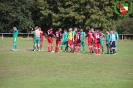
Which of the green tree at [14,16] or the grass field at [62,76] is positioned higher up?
the green tree at [14,16]

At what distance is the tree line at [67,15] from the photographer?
243 ft

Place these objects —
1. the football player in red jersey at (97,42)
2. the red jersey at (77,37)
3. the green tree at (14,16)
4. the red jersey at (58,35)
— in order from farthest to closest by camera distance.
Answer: the green tree at (14,16)
the red jersey at (58,35)
the red jersey at (77,37)
the football player in red jersey at (97,42)

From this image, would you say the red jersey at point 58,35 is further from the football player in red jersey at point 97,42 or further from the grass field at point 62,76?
the grass field at point 62,76

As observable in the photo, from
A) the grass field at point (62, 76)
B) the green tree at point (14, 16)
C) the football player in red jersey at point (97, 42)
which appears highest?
the green tree at point (14, 16)

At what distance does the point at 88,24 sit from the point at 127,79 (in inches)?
2305

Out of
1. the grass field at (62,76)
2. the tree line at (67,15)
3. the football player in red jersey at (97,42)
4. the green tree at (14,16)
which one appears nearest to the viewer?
the grass field at (62,76)

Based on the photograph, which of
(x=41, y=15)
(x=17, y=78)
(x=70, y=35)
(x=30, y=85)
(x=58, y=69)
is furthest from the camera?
(x=41, y=15)

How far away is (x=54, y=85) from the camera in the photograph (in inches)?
544

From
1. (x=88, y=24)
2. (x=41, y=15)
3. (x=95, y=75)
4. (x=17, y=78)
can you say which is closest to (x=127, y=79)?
(x=95, y=75)

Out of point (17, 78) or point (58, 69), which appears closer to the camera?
point (17, 78)

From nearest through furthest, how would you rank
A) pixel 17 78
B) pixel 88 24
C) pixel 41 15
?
pixel 17 78 < pixel 88 24 < pixel 41 15

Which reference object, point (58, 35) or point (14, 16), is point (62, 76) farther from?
point (14, 16)

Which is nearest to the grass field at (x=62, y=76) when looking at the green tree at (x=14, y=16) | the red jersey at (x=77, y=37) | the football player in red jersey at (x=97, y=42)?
the football player in red jersey at (x=97, y=42)

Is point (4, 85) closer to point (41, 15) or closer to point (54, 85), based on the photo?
point (54, 85)
